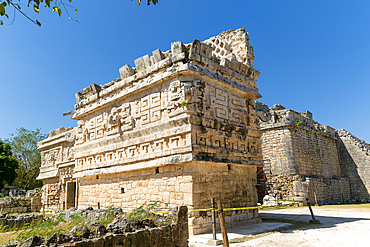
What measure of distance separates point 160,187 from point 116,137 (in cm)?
262

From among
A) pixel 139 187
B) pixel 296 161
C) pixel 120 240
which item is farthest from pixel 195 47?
pixel 296 161

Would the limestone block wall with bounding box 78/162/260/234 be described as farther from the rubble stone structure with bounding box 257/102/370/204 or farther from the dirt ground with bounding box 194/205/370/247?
the rubble stone structure with bounding box 257/102/370/204

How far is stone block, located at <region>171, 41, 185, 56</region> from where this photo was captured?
7441mm

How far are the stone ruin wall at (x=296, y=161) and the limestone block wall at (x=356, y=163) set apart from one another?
2278mm

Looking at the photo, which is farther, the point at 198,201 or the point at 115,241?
the point at 198,201

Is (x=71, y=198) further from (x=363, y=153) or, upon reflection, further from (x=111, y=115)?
(x=363, y=153)

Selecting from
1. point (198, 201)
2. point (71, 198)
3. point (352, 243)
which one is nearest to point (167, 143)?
point (198, 201)

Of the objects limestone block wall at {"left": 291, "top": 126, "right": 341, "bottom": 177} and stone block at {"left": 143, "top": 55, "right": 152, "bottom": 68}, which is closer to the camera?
stone block at {"left": 143, "top": 55, "right": 152, "bottom": 68}

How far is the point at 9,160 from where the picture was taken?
71.8ft

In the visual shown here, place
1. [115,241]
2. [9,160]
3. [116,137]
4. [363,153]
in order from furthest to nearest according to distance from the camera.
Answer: [9,160] → [363,153] → [116,137] → [115,241]

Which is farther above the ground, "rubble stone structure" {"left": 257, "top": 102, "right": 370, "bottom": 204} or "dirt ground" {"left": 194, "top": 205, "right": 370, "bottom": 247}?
"rubble stone structure" {"left": 257, "top": 102, "right": 370, "bottom": 204}

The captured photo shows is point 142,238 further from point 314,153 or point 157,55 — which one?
point 314,153

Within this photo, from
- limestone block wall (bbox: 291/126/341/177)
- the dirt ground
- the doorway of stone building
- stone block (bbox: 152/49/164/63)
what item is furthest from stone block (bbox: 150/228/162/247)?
limestone block wall (bbox: 291/126/341/177)

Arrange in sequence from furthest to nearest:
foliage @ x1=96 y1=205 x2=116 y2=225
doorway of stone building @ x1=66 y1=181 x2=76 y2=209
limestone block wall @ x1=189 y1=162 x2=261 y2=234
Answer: doorway of stone building @ x1=66 y1=181 x2=76 y2=209 < limestone block wall @ x1=189 y1=162 x2=261 y2=234 < foliage @ x1=96 y1=205 x2=116 y2=225
